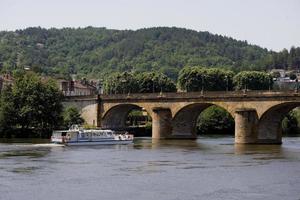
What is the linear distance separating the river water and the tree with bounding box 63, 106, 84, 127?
91.6 feet

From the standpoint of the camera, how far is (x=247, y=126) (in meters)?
88.3

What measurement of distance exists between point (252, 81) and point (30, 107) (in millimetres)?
69046

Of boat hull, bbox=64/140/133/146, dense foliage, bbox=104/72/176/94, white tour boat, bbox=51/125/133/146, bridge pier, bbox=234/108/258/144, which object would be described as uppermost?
dense foliage, bbox=104/72/176/94

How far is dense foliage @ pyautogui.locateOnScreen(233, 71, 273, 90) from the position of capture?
153 m

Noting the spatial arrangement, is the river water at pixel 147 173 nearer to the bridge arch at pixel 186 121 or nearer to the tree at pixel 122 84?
the bridge arch at pixel 186 121

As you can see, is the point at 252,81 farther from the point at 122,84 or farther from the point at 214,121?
the point at 214,121

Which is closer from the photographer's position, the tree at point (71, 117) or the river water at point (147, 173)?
the river water at point (147, 173)

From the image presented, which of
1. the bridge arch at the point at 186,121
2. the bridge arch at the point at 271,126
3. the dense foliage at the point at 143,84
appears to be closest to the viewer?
the bridge arch at the point at 271,126

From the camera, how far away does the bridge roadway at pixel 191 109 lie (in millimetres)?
88438

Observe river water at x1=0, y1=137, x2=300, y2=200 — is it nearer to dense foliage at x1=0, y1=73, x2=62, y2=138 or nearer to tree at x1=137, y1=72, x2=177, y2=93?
dense foliage at x1=0, y1=73, x2=62, y2=138

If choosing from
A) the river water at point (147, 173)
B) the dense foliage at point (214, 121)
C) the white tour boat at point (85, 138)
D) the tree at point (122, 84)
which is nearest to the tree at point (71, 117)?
the white tour boat at point (85, 138)

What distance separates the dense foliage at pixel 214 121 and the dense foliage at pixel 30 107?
96.0ft

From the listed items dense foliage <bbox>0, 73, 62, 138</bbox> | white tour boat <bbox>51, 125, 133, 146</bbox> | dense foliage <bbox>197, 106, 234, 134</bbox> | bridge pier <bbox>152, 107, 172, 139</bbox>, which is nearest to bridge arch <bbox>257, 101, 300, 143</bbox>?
bridge pier <bbox>152, 107, 172, 139</bbox>

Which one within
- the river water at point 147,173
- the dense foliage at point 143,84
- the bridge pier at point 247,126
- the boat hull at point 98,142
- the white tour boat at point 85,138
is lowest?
the river water at point 147,173
